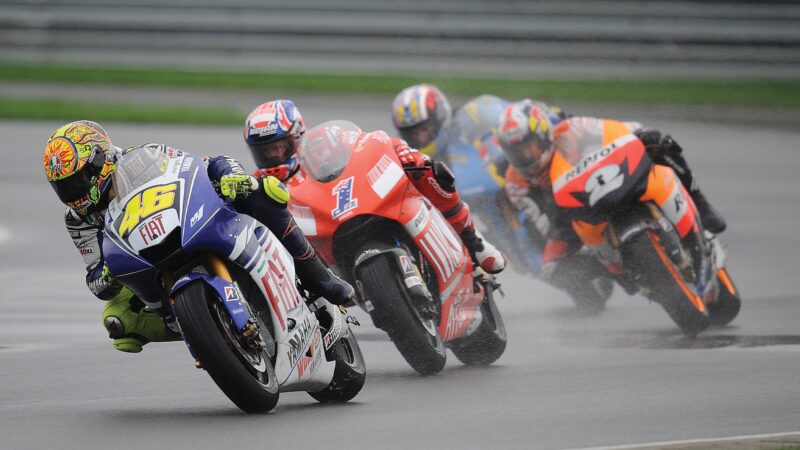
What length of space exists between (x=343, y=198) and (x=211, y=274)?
5.51 feet

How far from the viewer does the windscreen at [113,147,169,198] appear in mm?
6113

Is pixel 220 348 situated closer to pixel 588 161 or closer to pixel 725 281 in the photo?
pixel 588 161

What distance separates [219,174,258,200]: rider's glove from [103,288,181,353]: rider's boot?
2.63ft

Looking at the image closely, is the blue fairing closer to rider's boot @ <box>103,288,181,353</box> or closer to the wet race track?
rider's boot @ <box>103,288,181,353</box>

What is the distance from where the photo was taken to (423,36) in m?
24.7

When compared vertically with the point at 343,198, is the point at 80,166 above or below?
above

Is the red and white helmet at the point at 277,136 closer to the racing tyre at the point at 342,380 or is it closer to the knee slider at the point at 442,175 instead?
the knee slider at the point at 442,175

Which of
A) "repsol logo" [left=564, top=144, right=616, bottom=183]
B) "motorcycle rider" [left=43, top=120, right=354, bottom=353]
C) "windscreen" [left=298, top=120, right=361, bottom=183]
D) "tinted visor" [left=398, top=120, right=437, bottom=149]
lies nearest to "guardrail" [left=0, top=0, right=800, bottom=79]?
"tinted visor" [left=398, top=120, right=437, bottom=149]

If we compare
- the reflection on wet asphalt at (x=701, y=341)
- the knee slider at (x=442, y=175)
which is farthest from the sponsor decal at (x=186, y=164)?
the reflection on wet asphalt at (x=701, y=341)

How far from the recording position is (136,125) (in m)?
20.1

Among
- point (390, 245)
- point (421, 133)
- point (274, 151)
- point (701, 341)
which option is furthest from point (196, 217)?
point (421, 133)

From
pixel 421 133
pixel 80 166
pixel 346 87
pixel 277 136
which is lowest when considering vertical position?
pixel 346 87

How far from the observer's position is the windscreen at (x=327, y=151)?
7684mm

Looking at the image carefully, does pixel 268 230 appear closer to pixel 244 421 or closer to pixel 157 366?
pixel 244 421
